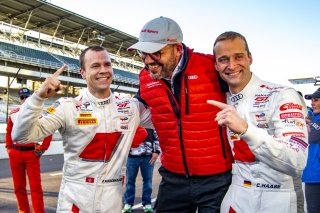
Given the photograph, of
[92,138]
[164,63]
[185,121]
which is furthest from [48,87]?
[185,121]

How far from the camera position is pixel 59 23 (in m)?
32.9

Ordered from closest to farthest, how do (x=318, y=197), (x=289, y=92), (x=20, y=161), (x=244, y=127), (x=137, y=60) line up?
1. (x=244, y=127)
2. (x=289, y=92)
3. (x=318, y=197)
4. (x=20, y=161)
5. (x=137, y=60)

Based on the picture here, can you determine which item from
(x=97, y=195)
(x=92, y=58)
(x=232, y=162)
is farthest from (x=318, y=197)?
(x=92, y=58)

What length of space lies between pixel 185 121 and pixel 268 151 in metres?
0.82

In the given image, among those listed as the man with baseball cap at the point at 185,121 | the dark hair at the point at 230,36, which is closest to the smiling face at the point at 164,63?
the man with baseball cap at the point at 185,121

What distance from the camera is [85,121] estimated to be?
107 inches

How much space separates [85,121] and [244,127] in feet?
4.56

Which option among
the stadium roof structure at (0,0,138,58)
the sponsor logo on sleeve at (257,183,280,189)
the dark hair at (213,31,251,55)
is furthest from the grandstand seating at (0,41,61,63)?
the sponsor logo on sleeve at (257,183,280,189)

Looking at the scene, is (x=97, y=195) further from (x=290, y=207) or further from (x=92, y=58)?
(x=290, y=207)

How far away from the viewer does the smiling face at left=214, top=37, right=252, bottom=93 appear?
89.4 inches

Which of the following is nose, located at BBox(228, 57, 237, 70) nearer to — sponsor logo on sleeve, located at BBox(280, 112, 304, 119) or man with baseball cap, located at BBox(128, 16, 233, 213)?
man with baseball cap, located at BBox(128, 16, 233, 213)

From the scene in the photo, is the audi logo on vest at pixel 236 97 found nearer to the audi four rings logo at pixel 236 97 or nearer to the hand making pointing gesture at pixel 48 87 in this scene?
the audi four rings logo at pixel 236 97

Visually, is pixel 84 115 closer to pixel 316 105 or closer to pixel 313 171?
pixel 313 171

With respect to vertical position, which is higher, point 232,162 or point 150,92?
point 150,92
